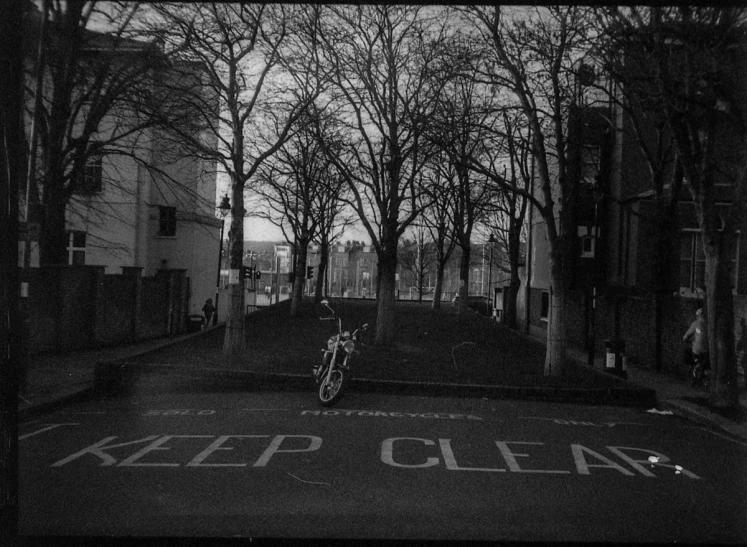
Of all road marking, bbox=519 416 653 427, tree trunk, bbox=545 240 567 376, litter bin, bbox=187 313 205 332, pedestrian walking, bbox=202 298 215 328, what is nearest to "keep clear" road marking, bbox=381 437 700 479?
road marking, bbox=519 416 653 427

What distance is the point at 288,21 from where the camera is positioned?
1294 cm

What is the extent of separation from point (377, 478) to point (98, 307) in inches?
481

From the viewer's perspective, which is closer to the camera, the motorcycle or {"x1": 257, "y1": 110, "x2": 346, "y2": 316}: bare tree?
the motorcycle

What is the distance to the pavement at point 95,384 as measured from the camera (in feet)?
32.5

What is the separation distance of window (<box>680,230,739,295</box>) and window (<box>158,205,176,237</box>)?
1373 centimetres

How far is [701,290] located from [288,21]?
13.2 meters

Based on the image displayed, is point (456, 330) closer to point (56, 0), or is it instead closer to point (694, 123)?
point (694, 123)

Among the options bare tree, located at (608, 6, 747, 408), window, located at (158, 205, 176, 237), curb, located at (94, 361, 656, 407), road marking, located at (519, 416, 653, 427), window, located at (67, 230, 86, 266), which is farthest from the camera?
window, located at (67, 230, 86, 266)

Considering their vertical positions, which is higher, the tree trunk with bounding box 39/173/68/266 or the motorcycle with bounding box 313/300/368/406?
the tree trunk with bounding box 39/173/68/266

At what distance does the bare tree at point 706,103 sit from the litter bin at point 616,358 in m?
3.92

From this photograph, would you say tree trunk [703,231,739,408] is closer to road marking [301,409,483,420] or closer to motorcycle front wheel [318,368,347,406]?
road marking [301,409,483,420]

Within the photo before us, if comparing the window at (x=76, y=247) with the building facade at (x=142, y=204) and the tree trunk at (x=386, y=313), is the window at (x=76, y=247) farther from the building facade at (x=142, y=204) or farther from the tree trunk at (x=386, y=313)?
the tree trunk at (x=386, y=313)

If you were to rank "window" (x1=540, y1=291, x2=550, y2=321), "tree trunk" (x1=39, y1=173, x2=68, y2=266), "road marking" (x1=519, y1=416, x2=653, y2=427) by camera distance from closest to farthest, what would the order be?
1. "road marking" (x1=519, y1=416, x2=653, y2=427)
2. "tree trunk" (x1=39, y1=173, x2=68, y2=266)
3. "window" (x1=540, y1=291, x2=550, y2=321)

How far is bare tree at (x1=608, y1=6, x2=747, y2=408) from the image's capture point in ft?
28.0
